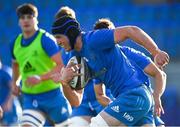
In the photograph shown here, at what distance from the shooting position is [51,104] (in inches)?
418

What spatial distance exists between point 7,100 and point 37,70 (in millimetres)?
3550

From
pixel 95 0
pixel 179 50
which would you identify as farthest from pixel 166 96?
pixel 95 0

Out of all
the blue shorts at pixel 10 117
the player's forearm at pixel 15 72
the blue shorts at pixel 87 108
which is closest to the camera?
the blue shorts at pixel 87 108

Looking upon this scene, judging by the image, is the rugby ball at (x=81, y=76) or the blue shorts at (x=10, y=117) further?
the blue shorts at (x=10, y=117)

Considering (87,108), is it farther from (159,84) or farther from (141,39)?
(141,39)

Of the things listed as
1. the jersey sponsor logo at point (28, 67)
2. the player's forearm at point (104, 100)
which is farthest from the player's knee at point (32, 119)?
the player's forearm at point (104, 100)

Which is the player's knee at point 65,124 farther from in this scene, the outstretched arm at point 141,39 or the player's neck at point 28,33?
the outstretched arm at point 141,39

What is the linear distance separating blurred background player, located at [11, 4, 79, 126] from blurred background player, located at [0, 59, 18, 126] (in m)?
2.96

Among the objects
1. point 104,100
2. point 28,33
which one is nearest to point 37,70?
point 28,33

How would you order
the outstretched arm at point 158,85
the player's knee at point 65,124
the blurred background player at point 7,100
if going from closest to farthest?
the outstretched arm at point 158,85
the player's knee at point 65,124
the blurred background player at point 7,100

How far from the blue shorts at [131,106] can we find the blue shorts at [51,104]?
2.83m

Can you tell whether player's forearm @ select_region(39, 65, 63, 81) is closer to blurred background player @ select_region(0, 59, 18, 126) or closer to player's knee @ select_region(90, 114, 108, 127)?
player's knee @ select_region(90, 114, 108, 127)

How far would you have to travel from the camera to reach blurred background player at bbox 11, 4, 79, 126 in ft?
34.1

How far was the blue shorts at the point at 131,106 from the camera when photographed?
780 centimetres
